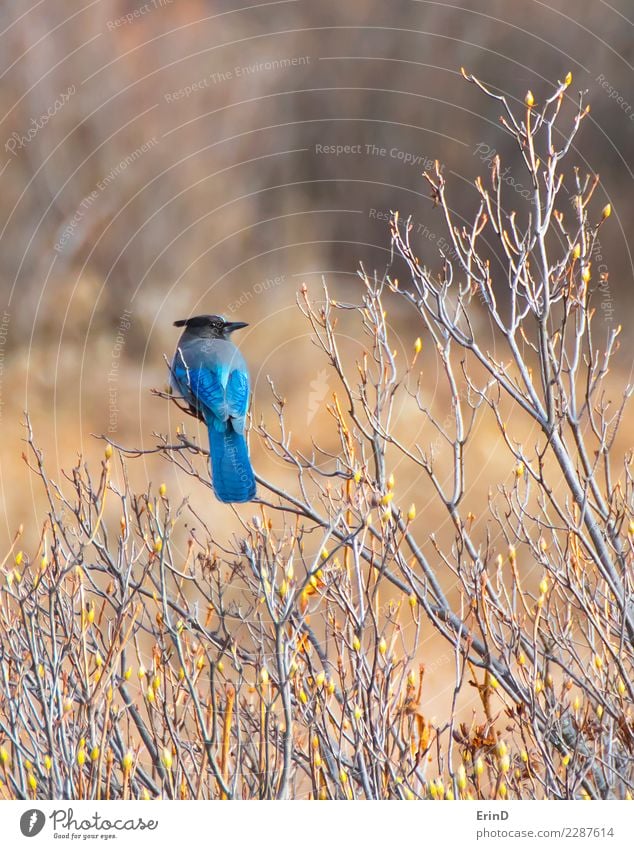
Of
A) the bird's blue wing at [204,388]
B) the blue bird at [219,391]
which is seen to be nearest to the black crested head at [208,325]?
the blue bird at [219,391]

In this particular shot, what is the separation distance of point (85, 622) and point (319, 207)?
6.97ft

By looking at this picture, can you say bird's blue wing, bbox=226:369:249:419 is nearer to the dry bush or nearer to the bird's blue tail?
the bird's blue tail

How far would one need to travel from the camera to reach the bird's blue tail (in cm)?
286

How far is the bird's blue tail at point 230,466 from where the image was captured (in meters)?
2.86

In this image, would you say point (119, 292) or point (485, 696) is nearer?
point (485, 696)

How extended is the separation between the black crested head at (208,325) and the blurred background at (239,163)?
9 centimetres

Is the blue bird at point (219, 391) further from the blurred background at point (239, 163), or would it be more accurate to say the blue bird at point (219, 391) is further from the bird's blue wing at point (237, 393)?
the blurred background at point (239, 163)

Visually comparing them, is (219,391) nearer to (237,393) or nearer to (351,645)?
(237,393)

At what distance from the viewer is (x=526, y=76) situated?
137 inches

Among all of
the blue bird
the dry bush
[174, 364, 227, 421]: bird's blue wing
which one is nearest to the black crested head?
the blue bird

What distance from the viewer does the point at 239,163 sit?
358 cm

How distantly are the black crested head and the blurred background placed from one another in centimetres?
9
